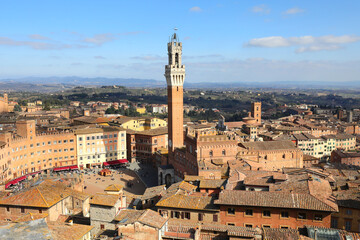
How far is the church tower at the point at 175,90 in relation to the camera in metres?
60.6

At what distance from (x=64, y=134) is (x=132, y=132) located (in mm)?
16012

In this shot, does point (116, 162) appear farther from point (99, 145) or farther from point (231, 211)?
point (231, 211)

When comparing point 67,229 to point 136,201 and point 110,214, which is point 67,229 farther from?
point 136,201

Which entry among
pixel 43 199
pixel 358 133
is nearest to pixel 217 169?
pixel 43 199

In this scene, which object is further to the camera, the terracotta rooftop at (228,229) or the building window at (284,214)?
the building window at (284,214)

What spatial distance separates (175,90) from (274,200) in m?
36.8

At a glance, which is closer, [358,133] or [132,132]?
[132,132]

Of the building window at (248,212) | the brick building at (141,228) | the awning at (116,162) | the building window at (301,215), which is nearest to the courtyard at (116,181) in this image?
the awning at (116,162)

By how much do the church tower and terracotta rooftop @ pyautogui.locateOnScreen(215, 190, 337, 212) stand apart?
3309 centimetres

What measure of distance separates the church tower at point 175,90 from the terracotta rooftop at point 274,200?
3309cm

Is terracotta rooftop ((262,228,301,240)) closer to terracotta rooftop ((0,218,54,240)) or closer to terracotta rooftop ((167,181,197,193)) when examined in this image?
terracotta rooftop ((167,181,197,193))

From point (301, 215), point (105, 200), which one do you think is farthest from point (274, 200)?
point (105, 200)

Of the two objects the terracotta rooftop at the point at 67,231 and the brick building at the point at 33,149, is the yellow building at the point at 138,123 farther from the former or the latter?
the terracotta rooftop at the point at 67,231

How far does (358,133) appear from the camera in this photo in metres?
115
